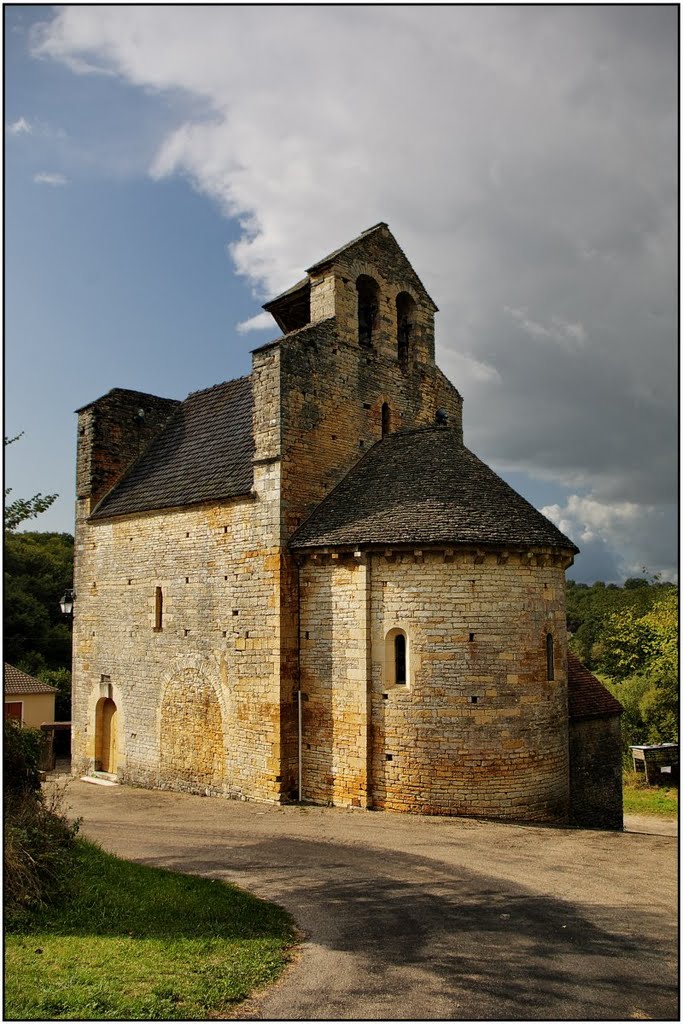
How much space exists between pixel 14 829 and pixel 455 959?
559cm

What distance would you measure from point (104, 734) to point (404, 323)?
14.8m

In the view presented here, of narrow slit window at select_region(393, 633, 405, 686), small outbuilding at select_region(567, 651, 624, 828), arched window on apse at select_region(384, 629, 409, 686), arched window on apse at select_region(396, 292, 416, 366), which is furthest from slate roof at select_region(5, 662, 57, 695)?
small outbuilding at select_region(567, 651, 624, 828)

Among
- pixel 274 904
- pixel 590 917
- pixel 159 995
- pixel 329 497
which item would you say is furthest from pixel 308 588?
pixel 159 995

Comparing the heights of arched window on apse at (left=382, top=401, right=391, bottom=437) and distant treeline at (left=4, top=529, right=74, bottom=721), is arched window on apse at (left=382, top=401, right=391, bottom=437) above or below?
above

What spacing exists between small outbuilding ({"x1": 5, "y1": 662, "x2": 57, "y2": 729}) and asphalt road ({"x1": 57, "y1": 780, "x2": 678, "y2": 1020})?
15.7 m

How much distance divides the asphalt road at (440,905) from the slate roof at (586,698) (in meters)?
3.48

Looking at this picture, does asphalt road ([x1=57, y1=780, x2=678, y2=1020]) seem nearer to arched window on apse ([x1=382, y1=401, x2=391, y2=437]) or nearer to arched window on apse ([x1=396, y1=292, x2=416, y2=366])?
arched window on apse ([x1=382, y1=401, x2=391, y2=437])

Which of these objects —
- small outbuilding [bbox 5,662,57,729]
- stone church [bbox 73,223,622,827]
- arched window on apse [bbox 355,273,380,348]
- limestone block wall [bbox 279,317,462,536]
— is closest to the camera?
stone church [bbox 73,223,622,827]

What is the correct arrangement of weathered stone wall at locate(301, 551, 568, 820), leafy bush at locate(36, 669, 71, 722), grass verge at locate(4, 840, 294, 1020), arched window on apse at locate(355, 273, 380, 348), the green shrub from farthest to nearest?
leafy bush at locate(36, 669, 71, 722) → arched window on apse at locate(355, 273, 380, 348) → weathered stone wall at locate(301, 551, 568, 820) → the green shrub → grass verge at locate(4, 840, 294, 1020)

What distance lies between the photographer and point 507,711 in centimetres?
1372

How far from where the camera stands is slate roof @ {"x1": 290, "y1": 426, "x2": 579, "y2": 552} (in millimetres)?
13969

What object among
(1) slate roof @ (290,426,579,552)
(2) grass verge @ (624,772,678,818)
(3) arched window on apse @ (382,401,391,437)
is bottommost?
(2) grass verge @ (624,772,678,818)

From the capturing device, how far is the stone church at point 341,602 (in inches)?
542

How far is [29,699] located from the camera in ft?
95.0
